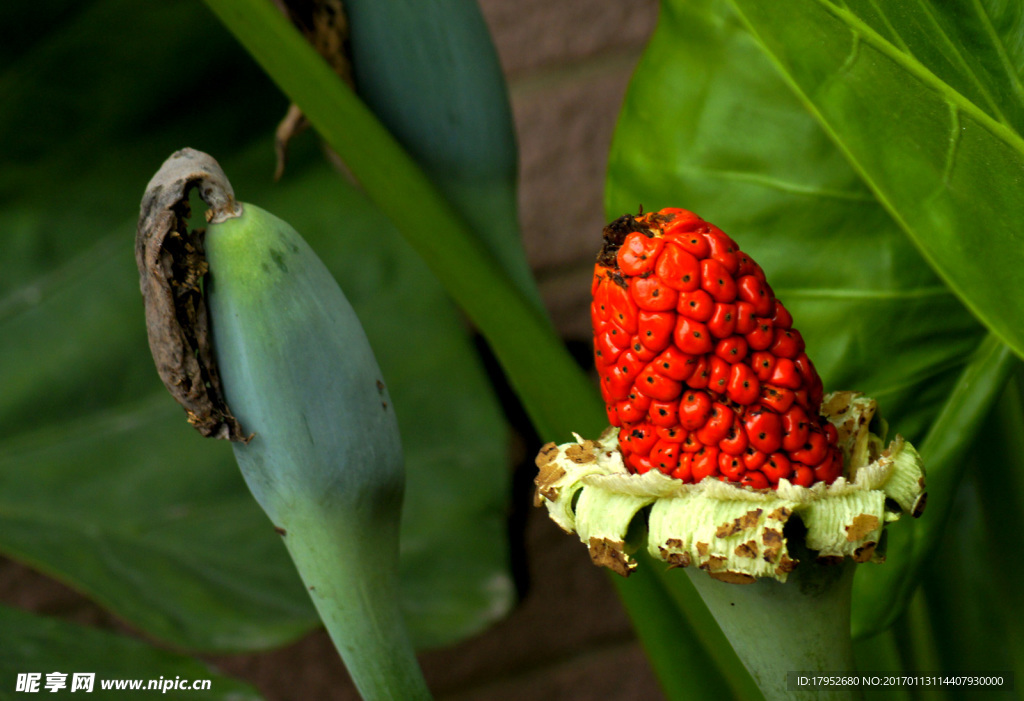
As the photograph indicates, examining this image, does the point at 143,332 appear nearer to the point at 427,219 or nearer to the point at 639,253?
the point at 427,219

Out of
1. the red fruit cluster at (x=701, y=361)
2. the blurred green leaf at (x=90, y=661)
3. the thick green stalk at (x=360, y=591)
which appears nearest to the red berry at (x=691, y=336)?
the red fruit cluster at (x=701, y=361)

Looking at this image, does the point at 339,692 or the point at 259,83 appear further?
the point at 339,692

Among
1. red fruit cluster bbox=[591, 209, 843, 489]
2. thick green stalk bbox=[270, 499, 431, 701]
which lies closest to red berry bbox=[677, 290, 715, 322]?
red fruit cluster bbox=[591, 209, 843, 489]

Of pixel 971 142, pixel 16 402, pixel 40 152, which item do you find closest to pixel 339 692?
pixel 16 402

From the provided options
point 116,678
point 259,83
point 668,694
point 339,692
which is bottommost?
point 339,692

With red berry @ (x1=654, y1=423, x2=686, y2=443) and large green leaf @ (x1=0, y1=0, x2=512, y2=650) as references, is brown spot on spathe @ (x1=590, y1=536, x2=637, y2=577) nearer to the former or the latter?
red berry @ (x1=654, y1=423, x2=686, y2=443)

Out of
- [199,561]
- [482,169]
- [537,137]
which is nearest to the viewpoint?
[482,169]

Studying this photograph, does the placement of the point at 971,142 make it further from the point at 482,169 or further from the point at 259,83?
the point at 259,83
